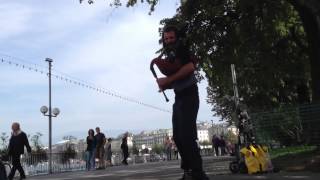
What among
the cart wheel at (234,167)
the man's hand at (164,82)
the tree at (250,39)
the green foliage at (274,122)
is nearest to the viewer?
the man's hand at (164,82)

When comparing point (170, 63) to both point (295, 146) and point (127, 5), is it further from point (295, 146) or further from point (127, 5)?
point (127, 5)

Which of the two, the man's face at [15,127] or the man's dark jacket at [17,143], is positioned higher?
the man's face at [15,127]

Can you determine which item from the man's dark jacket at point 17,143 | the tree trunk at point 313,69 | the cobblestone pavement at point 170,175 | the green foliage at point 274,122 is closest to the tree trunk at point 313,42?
the tree trunk at point 313,69

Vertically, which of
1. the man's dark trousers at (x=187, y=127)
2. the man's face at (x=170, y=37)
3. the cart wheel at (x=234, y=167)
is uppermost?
the man's face at (x=170, y=37)

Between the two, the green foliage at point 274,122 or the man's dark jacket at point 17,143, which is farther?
the man's dark jacket at point 17,143

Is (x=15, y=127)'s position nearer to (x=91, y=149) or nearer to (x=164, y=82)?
(x=91, y=149)

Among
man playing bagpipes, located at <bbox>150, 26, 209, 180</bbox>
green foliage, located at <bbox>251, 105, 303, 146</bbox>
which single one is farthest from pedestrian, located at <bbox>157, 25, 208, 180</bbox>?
green foliage, located at <bbox>251, 105, 303, 146</bbox>

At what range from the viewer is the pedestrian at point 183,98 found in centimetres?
751

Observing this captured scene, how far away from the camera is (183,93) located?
7.66 meters

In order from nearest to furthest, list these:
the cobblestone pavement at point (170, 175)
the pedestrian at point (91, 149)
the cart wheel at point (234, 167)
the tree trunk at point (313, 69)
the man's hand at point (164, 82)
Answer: the man's hand at point (164, 82), the cobblestone pavement at point (170, 175), the cart wheel at point (234, 167), the tree trunk at point (313, 69), the pedestrian at point (91, 149)

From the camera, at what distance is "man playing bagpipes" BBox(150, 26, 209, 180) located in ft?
24.6

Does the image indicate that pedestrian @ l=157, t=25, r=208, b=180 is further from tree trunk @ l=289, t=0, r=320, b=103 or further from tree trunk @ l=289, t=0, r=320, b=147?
tree trunk @ l=289, t=0, r=320, b=103

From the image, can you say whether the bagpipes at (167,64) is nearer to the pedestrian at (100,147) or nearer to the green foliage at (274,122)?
the green foliage at (274,122)

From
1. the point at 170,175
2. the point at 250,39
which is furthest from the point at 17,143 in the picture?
the point at 250,39
